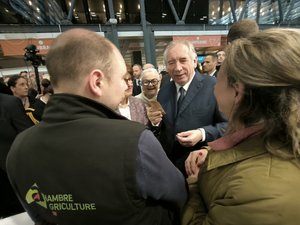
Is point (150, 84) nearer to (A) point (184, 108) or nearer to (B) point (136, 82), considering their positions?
(A) point (184, 108)

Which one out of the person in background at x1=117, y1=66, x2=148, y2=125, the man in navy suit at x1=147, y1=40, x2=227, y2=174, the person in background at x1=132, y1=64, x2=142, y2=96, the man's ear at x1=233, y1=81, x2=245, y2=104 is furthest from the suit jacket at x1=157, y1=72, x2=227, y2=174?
the person in background at x1=132, y1=64, x2=142, y2=96

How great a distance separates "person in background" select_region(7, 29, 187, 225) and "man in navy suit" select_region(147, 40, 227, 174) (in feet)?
3.07

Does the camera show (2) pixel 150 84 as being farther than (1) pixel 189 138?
Yes

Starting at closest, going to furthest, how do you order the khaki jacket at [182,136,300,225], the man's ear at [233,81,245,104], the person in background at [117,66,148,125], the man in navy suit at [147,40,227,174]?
the khaki jacket at [182,136,300,225]
the man's ear at [233,81,245,104]
the man in navy suit at [147,40,227,174]
the person in background at [117,66,148,125]

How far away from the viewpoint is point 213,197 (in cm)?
83

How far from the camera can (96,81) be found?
826 mm

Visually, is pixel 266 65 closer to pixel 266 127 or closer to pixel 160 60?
pixel 266 127

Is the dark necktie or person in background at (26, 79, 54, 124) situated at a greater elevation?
the dark necktie

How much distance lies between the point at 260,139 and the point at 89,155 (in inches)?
22.8

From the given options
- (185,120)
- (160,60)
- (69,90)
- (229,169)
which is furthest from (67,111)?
(160,60)

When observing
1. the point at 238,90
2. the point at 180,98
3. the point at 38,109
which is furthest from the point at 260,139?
the point at 38,109

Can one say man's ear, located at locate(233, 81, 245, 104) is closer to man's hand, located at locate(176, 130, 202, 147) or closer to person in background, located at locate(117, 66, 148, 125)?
man's hand, located at locate(176, 130, 202, 147)

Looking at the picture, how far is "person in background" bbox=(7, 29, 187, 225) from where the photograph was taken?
27.2 inches

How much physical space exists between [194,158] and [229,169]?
42 centimetres
